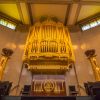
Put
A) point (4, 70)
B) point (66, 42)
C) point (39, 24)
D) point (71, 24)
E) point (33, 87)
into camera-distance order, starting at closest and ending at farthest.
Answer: point (33, 87) → point (4, 70) → point (66, 42) → point (39, 24) → point (71, 24)

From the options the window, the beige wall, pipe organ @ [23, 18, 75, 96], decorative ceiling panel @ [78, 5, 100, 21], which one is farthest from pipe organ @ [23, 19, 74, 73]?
decorative ceiling panel @ [78, 5, 100, 21]

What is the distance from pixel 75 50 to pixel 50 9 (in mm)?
2201

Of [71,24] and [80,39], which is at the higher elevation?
[71,24]

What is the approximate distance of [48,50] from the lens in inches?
328

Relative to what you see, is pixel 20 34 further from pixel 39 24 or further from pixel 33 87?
pixel 33 87

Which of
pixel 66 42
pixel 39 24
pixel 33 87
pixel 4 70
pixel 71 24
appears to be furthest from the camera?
pixel 71 24

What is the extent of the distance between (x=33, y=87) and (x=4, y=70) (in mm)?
1384

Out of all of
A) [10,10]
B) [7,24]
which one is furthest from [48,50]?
[10,10]

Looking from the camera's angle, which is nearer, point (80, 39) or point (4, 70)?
point (4, 70)

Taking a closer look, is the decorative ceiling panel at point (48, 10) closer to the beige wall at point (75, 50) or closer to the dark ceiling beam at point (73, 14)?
the dark ceiling beam at point (73, 14)

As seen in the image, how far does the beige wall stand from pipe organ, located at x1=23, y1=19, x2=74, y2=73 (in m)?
0.55

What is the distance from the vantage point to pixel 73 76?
833 cm

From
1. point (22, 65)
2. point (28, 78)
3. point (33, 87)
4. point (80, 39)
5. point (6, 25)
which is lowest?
point (33, 87)

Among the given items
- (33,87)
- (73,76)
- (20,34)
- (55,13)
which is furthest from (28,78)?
(55,13)
